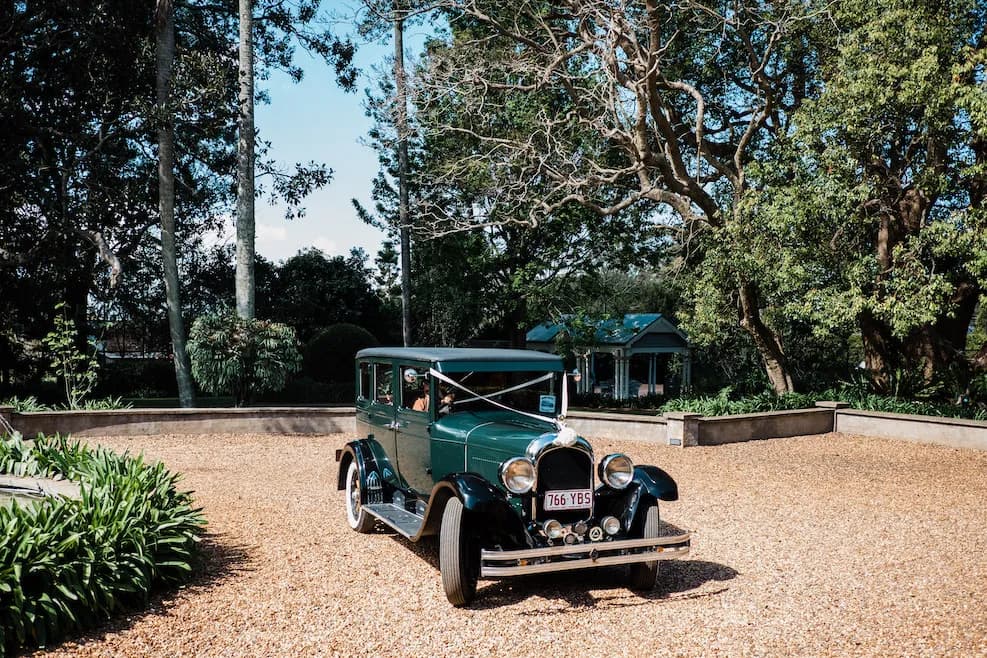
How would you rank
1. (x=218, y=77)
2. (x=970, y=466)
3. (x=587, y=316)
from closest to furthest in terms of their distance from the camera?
(x=970, y=466) → (x=218, y=77) → (x=587, y=316)

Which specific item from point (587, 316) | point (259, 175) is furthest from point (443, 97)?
point (587, 316)

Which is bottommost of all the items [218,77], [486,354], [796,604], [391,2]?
[796,604]

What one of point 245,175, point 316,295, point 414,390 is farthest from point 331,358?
point 414,390

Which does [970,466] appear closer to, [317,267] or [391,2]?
[391,2]

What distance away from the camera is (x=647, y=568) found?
5754mm

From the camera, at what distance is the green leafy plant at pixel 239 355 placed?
15828mm

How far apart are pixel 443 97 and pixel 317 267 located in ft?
35.4

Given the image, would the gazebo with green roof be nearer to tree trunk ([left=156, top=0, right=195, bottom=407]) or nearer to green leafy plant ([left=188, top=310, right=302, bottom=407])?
green leafy plant ([left=188, top=310, right=302, bottom=407])

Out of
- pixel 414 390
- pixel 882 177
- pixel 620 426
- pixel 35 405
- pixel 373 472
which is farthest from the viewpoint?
pixel 882 177

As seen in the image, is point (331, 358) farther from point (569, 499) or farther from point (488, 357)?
point (569, 499)

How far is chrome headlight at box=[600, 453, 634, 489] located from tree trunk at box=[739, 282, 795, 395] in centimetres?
1218

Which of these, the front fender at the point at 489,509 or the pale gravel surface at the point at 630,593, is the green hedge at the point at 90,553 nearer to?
the pale gravel surface at the point at 630,593

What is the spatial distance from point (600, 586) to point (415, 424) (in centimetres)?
207

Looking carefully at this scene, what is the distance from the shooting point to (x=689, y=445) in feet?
44.2
